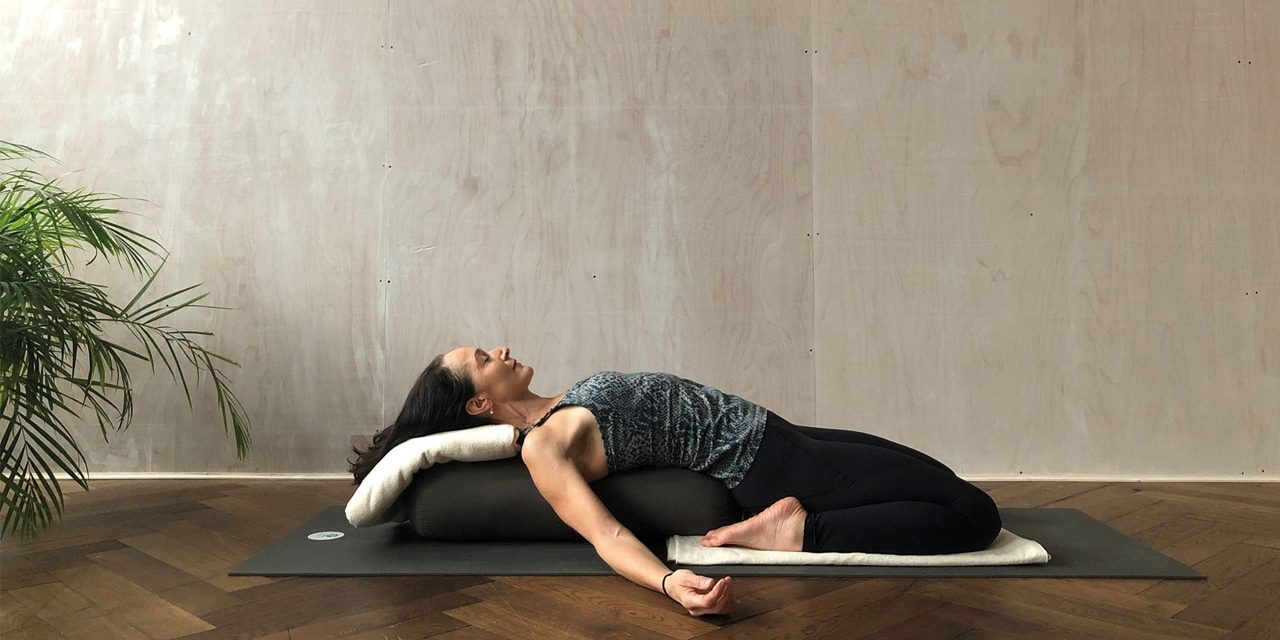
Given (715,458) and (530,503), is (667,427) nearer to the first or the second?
(715,458)

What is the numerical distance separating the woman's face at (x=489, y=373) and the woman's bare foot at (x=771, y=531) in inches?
23.9

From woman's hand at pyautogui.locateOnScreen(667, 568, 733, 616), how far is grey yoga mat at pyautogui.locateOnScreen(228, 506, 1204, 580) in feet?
1.01

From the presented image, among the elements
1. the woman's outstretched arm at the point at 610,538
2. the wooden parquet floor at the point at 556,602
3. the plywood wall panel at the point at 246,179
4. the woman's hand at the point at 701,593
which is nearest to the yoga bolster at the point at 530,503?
the woman's outstretched arm at the point at 610,538

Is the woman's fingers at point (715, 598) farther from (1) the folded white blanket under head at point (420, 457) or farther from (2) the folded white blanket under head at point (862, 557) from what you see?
(1) the folded white blanket under head at point (420, 457)

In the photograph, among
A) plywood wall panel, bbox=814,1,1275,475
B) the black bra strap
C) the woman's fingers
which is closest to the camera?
the woman's fingers

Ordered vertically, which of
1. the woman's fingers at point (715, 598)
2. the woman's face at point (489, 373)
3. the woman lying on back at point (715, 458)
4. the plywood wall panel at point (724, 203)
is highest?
the plywood wall panel at point (724, 203)

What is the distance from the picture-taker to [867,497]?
232cm

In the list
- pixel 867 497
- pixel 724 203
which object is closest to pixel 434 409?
pixel 867 497

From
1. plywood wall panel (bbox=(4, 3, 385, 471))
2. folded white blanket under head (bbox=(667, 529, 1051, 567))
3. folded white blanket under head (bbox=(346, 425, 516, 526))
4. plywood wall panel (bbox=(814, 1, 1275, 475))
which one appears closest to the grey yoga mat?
folded white blanket under head (bbox=(667, 529, 1051, 567))

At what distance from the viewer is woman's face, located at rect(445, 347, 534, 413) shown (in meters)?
2.46

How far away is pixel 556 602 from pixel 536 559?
0.33 metres

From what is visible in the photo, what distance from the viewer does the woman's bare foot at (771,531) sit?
7.53 feet

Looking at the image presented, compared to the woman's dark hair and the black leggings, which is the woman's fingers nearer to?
the black leggings

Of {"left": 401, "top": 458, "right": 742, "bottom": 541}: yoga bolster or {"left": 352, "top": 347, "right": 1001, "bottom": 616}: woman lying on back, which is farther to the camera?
{"left": 401, "top": 458, "right": 742, "bottom": 541}: yoga bolster
